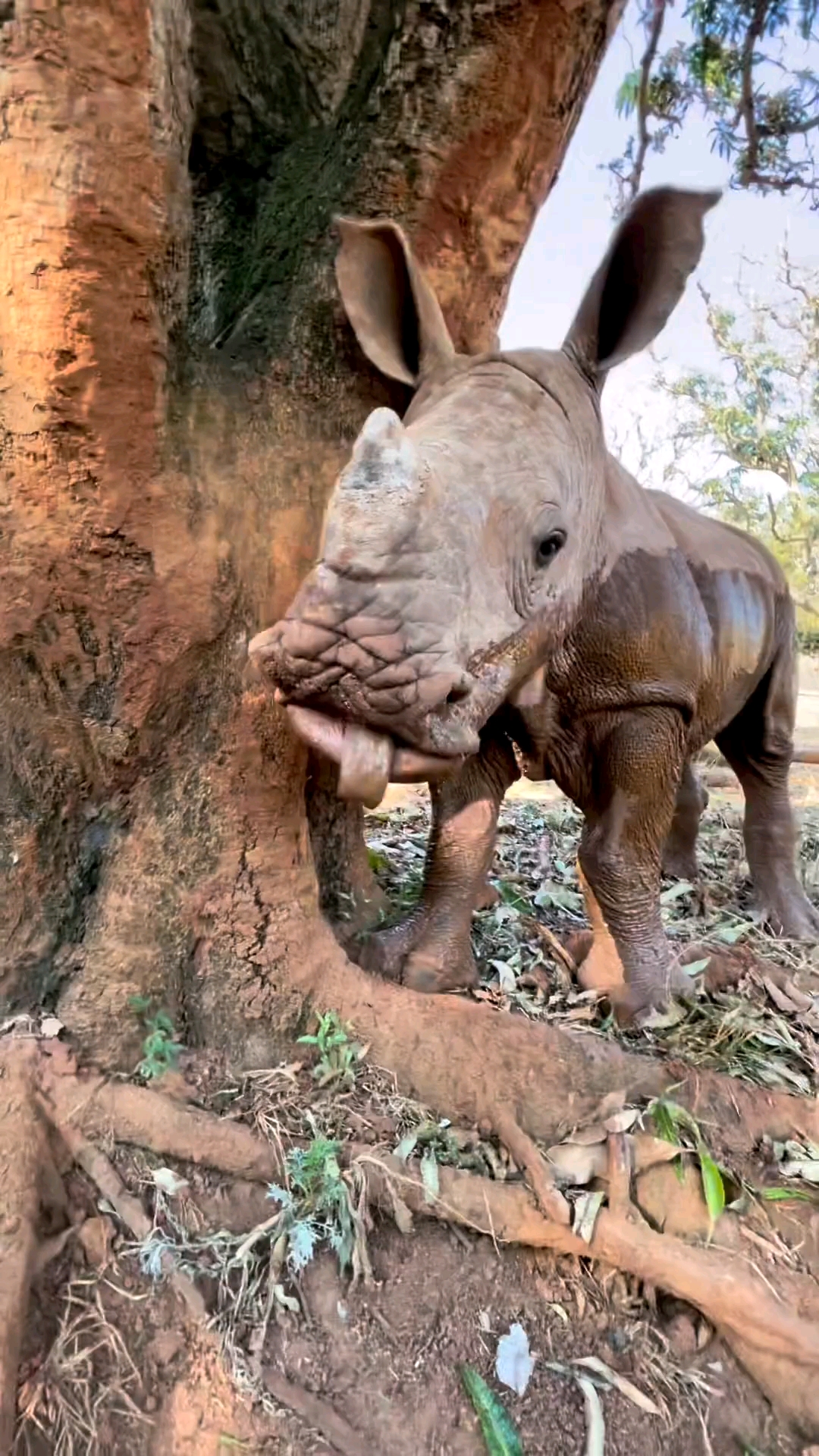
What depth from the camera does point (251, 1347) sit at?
78.4 inches

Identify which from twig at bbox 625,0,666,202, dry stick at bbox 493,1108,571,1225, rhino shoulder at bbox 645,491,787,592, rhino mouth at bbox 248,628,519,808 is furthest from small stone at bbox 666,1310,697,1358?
twig at bbox 625,0,666,202

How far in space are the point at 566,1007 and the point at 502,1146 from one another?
0.83 metres

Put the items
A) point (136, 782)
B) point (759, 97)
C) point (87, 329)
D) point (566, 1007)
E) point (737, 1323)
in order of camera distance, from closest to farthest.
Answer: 1. point (87, 329)
2. point (737, 1323)
3. point (136, 782)
4. point (566, 1007)
5. point (759, 97)

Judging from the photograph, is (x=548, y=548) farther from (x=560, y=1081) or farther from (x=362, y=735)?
(x=560, y=1081)

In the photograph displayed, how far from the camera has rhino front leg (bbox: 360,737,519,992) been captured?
3107 millimetres

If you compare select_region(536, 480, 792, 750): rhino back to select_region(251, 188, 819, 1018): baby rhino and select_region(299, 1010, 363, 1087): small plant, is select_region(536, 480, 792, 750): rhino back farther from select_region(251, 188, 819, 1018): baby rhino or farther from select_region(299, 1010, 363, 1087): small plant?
select_region(299, 1010, 363, 1087): small plant

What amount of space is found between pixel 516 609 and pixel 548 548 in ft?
0.71

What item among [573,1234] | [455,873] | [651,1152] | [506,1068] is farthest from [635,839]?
[573,1234]

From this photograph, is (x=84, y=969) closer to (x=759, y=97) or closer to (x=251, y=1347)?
(x=251, y=1347)

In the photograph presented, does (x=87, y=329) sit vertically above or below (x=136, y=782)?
above

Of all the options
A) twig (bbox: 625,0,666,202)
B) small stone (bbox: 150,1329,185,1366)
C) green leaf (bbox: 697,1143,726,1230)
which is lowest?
small stone (bbox: 150,1329,185,1366)

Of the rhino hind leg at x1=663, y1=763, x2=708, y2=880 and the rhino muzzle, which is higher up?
the rhino muzzle

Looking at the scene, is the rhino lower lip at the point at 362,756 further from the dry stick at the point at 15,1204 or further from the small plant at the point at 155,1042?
the dry stick at the point at 15,1204

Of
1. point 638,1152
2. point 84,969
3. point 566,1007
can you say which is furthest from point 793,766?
point 84,969
